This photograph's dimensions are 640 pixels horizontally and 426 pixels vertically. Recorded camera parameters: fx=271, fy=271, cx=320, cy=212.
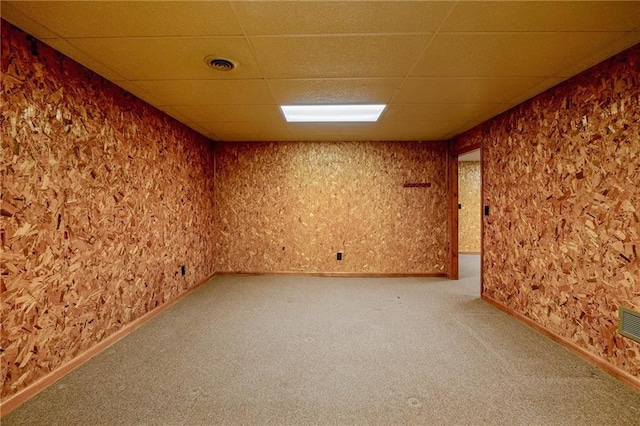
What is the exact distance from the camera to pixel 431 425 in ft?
4.86

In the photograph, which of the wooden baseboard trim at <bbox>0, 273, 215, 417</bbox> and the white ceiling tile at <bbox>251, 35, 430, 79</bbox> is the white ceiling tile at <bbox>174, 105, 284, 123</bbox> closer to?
the white ceiling tile at <bbox>251, 35, 430, 79</bbox>

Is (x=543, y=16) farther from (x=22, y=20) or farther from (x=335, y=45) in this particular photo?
(x=22, y=20)

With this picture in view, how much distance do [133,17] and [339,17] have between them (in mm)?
1131

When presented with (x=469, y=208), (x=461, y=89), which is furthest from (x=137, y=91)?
(x=469, y=208)

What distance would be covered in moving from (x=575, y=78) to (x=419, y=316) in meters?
2.55

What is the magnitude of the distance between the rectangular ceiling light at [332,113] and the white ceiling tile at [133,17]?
1398 mm

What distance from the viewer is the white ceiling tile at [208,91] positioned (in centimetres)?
230

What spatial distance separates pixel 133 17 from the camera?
1.49 metres

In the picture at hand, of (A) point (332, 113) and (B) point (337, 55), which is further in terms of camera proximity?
(A) point (332, 113)

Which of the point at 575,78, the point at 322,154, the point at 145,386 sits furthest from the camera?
the point at 322,154

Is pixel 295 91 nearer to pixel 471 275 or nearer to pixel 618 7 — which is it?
pixel 618 7

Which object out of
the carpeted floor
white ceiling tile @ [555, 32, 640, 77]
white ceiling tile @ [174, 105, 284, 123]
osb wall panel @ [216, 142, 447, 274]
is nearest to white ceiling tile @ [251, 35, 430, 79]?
white ceiling tile @ [174, 105, 284, 123]

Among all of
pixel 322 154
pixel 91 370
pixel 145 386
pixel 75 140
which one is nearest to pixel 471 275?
pixel 322 154

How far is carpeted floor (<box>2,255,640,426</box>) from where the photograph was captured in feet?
5.13
